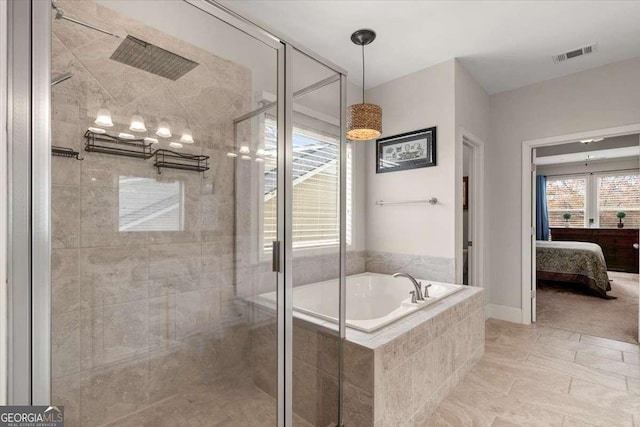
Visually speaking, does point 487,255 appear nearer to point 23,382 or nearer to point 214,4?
point 214,4

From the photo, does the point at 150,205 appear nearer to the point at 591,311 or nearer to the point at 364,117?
the point at 364,117

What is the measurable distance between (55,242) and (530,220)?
158 inches

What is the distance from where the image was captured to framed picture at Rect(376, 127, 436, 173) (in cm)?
314

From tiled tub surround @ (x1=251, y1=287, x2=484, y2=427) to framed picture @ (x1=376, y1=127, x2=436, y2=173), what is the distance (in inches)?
68.6

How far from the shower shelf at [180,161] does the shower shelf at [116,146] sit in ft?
0.16

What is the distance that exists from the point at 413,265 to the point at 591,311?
2.56m

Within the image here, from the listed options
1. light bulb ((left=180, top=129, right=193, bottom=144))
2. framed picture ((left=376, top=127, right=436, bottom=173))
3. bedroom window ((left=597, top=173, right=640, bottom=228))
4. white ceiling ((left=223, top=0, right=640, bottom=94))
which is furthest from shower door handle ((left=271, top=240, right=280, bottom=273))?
bedroom window ((left=597, top=173, right=640, bottom=228))

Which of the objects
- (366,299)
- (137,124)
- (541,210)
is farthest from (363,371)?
(541,210)

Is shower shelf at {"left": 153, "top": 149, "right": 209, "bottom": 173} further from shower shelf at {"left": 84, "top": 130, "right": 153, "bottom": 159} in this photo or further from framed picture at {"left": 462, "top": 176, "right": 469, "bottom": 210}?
framed picture at {"left": 462, "top": 176, "right": 469, "bottom": 210}

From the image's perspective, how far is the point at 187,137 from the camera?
1.68m

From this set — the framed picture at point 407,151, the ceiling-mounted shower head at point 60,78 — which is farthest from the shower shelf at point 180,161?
the framed picture at point 407,151

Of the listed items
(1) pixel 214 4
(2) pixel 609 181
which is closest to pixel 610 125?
(1) pixel 214 4

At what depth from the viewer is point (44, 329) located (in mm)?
849

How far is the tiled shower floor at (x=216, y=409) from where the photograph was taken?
1463 mm
